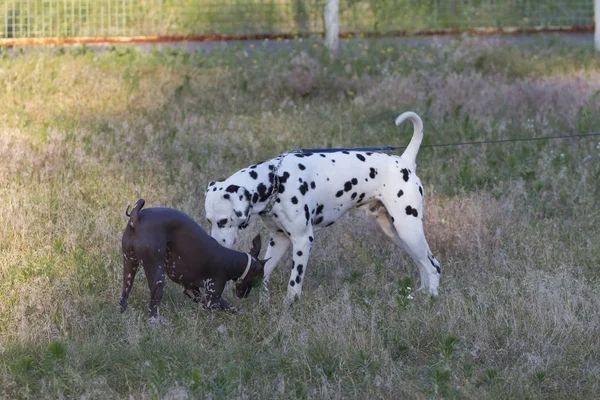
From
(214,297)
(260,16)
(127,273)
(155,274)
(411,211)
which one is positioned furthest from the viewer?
(260,16)

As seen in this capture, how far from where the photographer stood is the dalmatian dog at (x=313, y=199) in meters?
6.02

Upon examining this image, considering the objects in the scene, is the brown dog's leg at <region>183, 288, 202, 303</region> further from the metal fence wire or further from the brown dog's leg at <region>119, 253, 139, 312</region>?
the metal fence wire

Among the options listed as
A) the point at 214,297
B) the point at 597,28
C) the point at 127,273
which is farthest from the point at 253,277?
the point at 597,28

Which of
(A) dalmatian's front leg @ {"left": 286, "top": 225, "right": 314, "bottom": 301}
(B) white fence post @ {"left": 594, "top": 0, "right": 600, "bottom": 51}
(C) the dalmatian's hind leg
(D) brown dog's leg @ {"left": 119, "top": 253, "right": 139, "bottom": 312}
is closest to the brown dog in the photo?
(D) brown dog's leg @ {"left": 119, "top": 253, "right": 139, "bottom": 312}

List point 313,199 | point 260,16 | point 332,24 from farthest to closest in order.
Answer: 1. point 260,16
2. point 332,24
3. point 313,199

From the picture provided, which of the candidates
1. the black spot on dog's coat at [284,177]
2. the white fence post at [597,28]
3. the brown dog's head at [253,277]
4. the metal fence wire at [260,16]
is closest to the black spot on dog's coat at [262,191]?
the black spot on dog's coat at [284,177]

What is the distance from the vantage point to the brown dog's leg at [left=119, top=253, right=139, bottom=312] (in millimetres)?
5820

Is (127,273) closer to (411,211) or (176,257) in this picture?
(176,257)

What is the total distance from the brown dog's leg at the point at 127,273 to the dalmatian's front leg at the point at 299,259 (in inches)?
45.3

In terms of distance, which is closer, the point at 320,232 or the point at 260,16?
the point at 320,232

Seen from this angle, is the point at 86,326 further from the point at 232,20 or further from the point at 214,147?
the point at 232,20

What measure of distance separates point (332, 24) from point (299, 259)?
26.3 feet

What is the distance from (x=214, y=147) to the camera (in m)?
9.99

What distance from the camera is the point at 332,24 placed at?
13.8 meters
